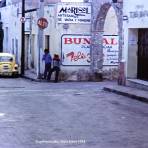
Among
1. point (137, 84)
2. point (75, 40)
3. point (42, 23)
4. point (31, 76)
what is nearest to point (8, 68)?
point (31, 76)

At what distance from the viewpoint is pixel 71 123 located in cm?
1368

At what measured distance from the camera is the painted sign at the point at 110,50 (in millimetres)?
34375

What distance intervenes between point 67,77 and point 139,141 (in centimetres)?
2294

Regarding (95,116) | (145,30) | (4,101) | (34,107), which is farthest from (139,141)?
(145,30)

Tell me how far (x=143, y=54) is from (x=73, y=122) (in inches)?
452

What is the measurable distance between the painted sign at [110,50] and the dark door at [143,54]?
30.1 ft

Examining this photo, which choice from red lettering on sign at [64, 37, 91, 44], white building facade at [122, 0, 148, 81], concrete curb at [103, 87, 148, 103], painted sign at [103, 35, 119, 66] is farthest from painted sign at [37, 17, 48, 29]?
concrete curb at [103, 87, 148, 103]

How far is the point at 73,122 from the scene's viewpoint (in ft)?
45.5

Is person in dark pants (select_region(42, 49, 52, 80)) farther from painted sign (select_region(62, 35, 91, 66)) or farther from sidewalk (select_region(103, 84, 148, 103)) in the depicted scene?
sidewalk (select_region(103, 84, 148, 103))

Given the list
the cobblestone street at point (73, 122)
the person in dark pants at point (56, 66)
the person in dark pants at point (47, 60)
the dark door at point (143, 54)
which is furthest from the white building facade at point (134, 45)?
the person in dark pants at point (47, 60)

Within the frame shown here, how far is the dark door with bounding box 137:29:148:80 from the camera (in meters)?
24.5

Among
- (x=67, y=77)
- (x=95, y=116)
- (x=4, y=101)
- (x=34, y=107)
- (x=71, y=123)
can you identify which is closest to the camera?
(x=71, y=123)

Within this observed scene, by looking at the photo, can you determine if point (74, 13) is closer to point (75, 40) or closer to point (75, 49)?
point (75, 40)

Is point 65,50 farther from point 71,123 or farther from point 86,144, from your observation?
point 86,144
